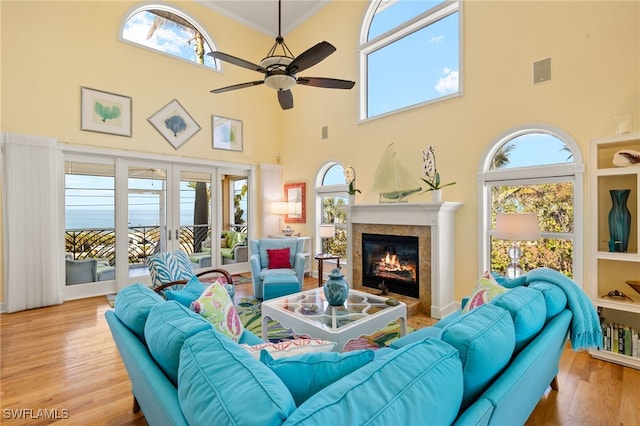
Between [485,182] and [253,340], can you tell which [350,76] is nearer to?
[485,182]

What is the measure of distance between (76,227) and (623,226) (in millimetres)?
6700

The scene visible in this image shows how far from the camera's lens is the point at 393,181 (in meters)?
4.42

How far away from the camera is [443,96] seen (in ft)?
14.0

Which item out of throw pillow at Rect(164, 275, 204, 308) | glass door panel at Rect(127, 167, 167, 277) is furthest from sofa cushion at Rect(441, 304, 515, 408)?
glass door panel at Rect(127, 167, 167, 277)

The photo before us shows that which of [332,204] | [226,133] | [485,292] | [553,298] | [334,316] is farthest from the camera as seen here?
[226,133]

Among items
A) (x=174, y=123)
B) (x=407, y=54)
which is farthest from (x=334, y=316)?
(x=174, y=123)

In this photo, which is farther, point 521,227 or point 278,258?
point 278,258

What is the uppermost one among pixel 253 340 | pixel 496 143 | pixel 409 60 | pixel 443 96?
pixel 409 60

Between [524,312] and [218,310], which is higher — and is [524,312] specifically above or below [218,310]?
above

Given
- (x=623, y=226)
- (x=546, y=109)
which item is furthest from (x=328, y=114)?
(x=623, y=226)

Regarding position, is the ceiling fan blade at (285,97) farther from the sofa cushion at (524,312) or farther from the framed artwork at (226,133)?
the sofa cushion at (524,312)

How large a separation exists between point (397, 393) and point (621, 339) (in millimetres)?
3144

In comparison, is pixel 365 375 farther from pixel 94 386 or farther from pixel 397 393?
pixel 94 386

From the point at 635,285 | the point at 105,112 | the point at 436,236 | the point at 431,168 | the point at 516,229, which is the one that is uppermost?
the point at 105,112
